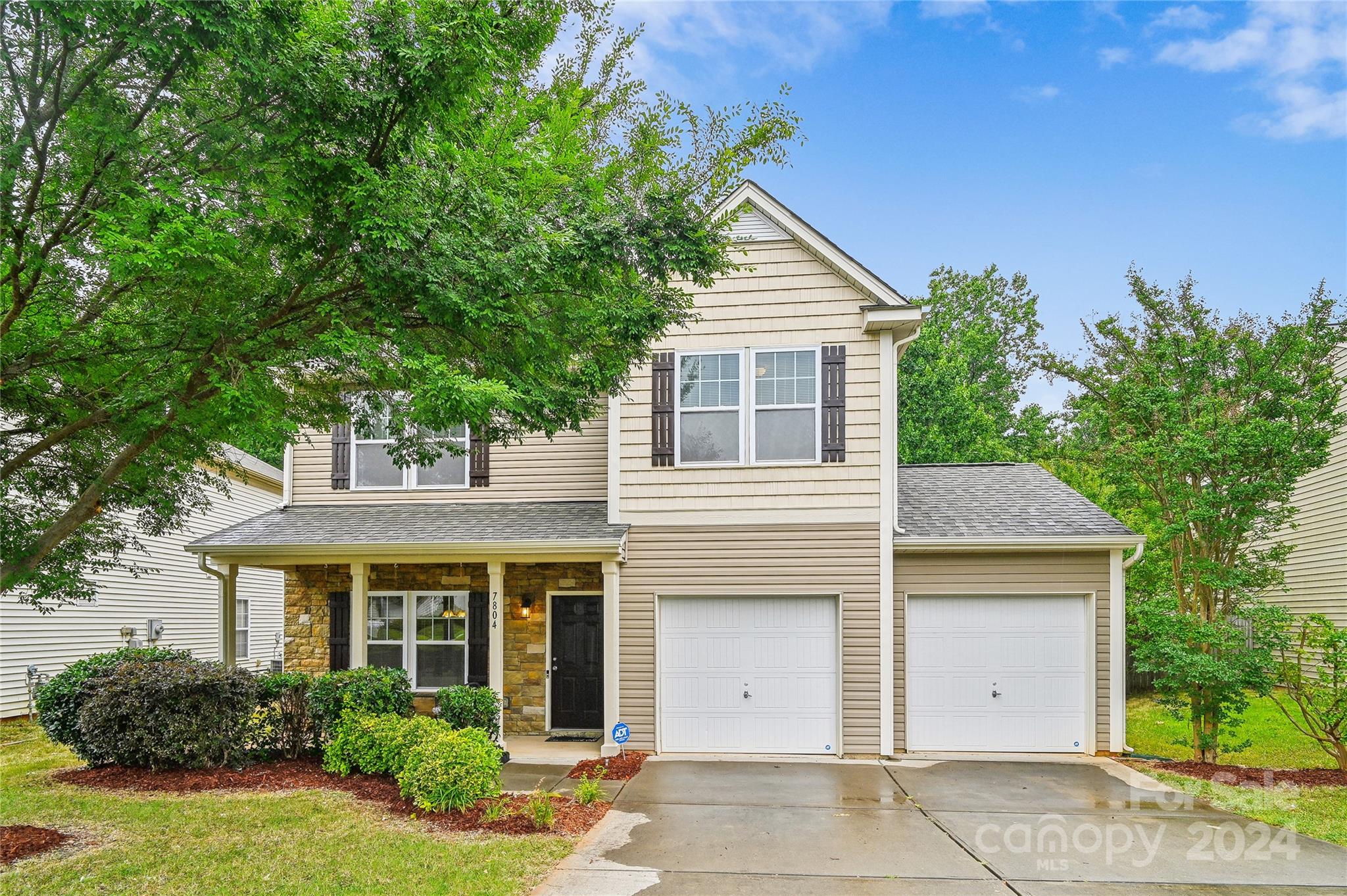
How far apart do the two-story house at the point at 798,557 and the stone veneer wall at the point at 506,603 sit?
845 millimetres

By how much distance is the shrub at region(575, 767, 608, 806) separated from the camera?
7105mm

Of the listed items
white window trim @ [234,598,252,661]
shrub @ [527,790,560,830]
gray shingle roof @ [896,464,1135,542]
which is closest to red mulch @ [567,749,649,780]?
shrub @ [527,790,560,830]

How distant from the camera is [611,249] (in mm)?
5871

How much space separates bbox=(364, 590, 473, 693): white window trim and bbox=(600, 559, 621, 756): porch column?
250 cm

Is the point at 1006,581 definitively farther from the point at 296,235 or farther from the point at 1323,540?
the point at 1323,540

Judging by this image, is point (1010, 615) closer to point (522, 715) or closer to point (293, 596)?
point (522, 715)

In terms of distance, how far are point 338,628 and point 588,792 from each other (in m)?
5.79

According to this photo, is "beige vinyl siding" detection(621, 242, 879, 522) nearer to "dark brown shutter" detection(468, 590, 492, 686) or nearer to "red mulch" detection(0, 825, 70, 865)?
"dark brown shutter" detection(468, 590, 492, 686)

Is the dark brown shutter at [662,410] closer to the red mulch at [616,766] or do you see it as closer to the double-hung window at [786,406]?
the double-hung window at [786,406]

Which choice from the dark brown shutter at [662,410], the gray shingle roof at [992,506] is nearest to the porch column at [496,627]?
the dark brown shutter at [662,410]

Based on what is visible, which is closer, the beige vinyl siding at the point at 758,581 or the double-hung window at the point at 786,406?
the beige vinyl siding at the point at 758,581

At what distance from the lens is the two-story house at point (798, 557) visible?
31.3ft

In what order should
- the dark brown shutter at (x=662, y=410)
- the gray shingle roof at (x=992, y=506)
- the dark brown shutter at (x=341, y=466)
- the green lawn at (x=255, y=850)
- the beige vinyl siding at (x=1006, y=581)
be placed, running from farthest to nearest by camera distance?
the dark brown shutter at (x=341, y=466), the dark brown shutter at (x=662, y=410), the gray shingle roof at (x=992, y=506), the beige vinyl siding at (x=1006, y=581), the green lawn at (x=255, y=850)

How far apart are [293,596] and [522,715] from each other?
370 cm
